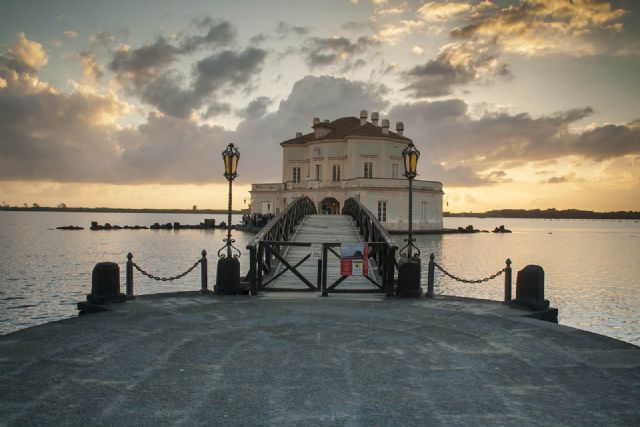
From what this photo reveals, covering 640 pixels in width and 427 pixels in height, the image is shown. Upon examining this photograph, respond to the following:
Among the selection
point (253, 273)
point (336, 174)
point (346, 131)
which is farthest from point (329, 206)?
point (253, 273)

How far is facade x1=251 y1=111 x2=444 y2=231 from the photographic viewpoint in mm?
51938

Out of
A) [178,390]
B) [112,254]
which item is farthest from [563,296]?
[112,254]

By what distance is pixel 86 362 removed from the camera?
6.36 m

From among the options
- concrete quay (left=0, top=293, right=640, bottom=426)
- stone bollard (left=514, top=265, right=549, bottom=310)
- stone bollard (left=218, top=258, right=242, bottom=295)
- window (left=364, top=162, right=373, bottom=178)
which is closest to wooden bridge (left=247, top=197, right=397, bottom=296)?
stone bollard (left=218, top=258, right=242, bottom=295)

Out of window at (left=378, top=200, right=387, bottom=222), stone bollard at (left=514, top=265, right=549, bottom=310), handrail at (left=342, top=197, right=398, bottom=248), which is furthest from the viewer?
window at (left=378, top=200, right=387, bottom=222)

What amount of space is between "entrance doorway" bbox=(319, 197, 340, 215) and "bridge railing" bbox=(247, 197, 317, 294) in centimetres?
2512

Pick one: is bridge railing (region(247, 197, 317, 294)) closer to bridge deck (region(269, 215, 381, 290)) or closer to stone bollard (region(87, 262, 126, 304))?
bridge deck (region(269, 215, 381, 290))

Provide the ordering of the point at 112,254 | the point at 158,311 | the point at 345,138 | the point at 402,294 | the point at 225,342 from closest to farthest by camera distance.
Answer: the point at 225,342 → the point at 158,311 → the point at 402,294 → the point at 112,254 → the point at 345,138

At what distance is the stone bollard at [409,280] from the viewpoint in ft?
38.8

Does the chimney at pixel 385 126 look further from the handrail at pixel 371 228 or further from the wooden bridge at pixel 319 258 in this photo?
the handrail at pixel 371 228

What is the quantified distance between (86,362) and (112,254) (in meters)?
35.7

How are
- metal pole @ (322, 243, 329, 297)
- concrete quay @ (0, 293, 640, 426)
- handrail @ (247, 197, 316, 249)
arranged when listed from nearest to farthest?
concrete quay @ (0, 293, 640, 426) → metal pole @ (322, 243, 329, 297) → handrail @ (247, 197, 316, 249)

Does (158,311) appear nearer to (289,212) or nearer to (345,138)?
(289,212)

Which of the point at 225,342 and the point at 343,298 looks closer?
the point at 225,342
